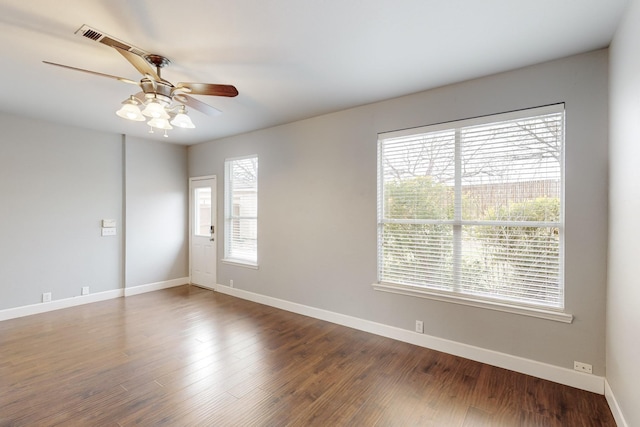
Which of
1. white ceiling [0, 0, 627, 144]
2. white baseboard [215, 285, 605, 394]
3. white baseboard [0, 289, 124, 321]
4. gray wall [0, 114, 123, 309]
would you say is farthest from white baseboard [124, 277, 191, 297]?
white ceiling [0, 0, 627, 144]

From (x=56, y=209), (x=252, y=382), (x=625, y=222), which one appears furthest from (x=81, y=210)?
(x=625, y=222)

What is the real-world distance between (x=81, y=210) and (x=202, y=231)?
1.85 m

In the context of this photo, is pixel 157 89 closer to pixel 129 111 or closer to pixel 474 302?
pixel 129 111

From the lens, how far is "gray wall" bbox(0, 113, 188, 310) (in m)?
3.99

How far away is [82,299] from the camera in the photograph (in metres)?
4.55

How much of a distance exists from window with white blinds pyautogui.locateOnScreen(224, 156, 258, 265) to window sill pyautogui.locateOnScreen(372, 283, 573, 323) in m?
2.31

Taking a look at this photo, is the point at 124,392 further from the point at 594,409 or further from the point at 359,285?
the point at 594,409

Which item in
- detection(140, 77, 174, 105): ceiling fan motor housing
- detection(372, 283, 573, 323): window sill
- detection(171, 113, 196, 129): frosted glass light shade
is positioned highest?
detection(140, 77, 174, 105): ceiling fan motor housing

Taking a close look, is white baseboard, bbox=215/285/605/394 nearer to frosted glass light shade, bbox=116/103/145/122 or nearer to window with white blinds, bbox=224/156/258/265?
window with white blinds, bbox=224/156/258/265

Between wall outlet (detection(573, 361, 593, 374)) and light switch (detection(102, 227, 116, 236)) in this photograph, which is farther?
light switch (detection(102, 227, 116, 236))

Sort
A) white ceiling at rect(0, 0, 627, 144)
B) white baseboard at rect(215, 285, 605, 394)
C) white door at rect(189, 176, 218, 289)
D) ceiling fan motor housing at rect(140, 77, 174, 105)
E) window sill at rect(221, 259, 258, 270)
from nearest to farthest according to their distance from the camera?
1. white ceiling at rect(0, 0, 627, 144)
2. ceiling fan motor housing at rect(140, 77, 174, 105)
3. white baseboard at rect(215, 285, 605, 394)
4. window sill at rect(221, 259, 258, 270)
5. white door at rect(189, 176, 218, 289)

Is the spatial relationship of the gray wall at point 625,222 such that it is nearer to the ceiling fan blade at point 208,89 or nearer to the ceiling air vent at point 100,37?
the ceiling fan blade at point 208,89

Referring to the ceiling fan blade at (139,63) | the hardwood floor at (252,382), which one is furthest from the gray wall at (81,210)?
the ceiling fan blade at (139,63)

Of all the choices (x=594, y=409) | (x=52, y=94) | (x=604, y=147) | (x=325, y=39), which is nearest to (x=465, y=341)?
(x=594, y=409)
